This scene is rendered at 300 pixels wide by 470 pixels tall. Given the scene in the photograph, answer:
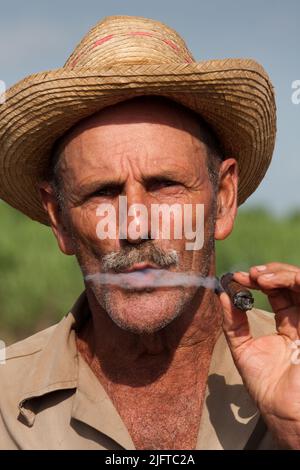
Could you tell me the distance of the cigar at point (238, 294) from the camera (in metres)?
3.58

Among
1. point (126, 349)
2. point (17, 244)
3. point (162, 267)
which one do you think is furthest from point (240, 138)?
point (17, 244)

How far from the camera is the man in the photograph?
3900mm

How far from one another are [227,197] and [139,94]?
2.59 ft

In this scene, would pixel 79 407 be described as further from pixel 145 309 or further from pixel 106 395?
pixel 145 309

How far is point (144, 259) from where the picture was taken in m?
3.89

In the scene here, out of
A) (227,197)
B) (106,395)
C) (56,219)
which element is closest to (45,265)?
(56,219)

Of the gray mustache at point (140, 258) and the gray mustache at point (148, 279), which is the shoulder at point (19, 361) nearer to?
the gray mustache at point (148, 279)

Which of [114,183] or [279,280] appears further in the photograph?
[114,183]

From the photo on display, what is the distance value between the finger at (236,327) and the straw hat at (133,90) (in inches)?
37.6

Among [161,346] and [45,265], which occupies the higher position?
[161,346]

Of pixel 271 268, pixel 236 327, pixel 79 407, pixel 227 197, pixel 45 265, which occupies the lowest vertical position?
pixel 45 265

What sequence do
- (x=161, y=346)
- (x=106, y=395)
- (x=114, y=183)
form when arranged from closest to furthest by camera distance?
(x=114, y=183) → (x=106, y=395) → (x=161, y=346)

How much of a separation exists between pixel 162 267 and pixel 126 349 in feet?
2.14

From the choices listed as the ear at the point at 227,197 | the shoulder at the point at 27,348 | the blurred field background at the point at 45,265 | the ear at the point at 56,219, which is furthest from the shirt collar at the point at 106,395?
the blurred field background at the point at 45,265
